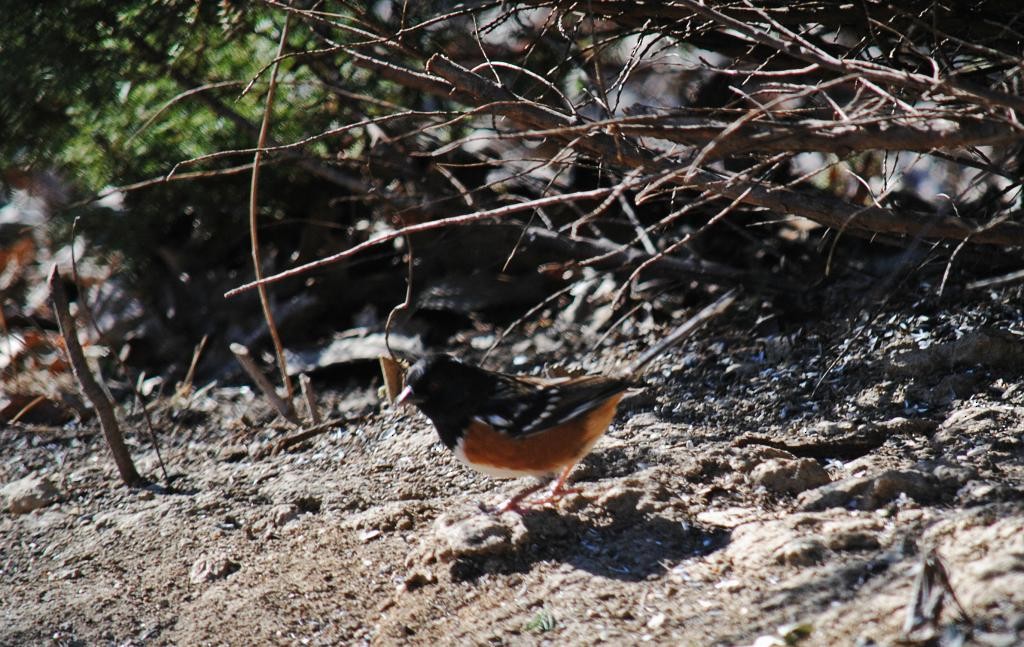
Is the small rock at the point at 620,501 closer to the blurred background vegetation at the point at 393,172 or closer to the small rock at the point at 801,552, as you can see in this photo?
the small rock at the point at 801,552

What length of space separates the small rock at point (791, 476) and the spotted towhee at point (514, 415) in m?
0.55

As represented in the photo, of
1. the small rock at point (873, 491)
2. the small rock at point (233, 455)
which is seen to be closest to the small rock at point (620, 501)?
the small rock at point (873, 491)

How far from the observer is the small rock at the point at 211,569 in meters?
3.25

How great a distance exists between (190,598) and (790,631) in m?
1.85

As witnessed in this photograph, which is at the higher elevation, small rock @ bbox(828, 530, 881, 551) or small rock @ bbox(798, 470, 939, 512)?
small rock @ bbox(828, 530, 881, 551)

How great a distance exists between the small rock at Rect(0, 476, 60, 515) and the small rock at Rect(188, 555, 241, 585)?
109 cm

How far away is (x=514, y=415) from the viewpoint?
11.2 feet

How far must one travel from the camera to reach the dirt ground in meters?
2.53

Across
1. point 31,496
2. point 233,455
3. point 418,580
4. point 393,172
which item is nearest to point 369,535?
point 418,580

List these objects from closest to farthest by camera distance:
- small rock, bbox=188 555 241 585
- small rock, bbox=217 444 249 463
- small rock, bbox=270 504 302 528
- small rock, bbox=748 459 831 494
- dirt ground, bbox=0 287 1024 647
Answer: dirt ground, bbox=0 287 1024 647 < small rock, bbox=748 459 831 494 < small rock, bbox=188 555 241 585 < small rock, bbox=270 504 302 528 < small rock, bbox=217 444 249 463

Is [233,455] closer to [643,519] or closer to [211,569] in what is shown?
[211,569]

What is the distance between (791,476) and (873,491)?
291mm

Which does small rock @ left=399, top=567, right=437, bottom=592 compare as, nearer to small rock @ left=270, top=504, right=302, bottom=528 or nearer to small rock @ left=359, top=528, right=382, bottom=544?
small rock @ left=359, top=528, right=382, bottom=544

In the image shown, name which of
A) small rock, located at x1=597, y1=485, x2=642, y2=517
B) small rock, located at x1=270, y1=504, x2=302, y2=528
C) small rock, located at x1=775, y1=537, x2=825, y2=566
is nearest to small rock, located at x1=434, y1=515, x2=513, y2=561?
small rock, located at x1=597, y1=485, x2=642, y2=517
